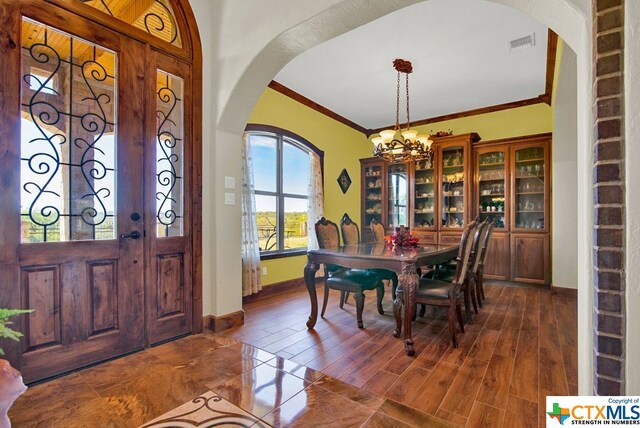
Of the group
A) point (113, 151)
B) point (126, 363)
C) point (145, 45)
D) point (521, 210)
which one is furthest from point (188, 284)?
point (521, 210)

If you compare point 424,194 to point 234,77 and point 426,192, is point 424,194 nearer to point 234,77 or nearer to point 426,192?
point 426,192

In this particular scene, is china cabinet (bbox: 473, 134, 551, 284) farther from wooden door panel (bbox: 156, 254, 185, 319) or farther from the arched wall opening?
wooden door panel (bbox: 156, 254, 185, 319)

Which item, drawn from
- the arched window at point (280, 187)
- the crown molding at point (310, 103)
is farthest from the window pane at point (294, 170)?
the crown molding at point (310, 103)

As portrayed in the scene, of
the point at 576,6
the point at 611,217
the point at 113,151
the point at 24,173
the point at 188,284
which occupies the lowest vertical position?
the point at 188,284

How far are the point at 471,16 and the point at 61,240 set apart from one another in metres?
3.79

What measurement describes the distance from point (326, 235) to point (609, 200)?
2.69 metres

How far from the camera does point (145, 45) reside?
2.51m

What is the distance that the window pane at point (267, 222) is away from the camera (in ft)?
14.6

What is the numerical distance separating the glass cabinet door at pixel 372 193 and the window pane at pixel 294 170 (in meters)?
1.63

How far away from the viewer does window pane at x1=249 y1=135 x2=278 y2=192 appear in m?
4.36

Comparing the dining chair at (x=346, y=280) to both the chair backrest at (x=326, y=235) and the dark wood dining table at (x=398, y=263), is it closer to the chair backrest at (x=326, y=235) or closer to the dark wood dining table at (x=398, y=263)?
the chair backrest at (x=326, y=235)

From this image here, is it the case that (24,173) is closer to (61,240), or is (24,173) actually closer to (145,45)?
(61,240)

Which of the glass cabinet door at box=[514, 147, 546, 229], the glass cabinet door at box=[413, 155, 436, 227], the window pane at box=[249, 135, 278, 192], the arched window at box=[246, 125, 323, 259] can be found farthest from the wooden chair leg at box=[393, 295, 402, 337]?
the glass cabinet door at box=[514, 147, 546, 229]

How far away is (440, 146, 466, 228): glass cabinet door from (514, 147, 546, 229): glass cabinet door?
2.60ft
